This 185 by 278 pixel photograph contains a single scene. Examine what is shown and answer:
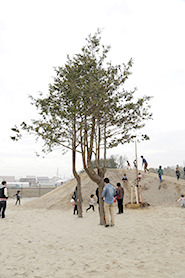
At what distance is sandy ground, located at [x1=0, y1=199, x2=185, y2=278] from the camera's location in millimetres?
5266

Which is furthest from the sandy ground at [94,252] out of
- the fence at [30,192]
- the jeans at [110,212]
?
the fence at [30,192]

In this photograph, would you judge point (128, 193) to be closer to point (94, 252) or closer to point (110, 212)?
point (110, 212)

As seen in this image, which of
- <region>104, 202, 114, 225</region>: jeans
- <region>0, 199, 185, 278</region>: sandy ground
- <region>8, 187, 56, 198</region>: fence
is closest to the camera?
<region>0, 199, 185, 278</region>: sandy ground

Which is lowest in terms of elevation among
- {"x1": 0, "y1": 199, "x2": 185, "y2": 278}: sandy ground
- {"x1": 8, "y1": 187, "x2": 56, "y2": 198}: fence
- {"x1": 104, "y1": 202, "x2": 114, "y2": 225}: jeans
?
{"x1": 8, "y1": 187, "x2": 56, "y2": 198}: fence

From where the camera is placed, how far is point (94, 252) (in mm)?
6879

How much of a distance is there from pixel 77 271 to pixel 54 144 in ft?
28.0

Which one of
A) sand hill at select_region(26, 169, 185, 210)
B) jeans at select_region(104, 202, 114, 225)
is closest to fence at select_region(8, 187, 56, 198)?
sand hill at select_region(26, 169, 185, 210)

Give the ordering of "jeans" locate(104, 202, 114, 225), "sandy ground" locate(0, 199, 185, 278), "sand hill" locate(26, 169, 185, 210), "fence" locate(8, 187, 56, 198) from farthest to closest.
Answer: "fence" locate(8, 187, 56, 198) → "sand hill" locate(26, 169, 185, 210) → "jeans" locate(104, 202, 114, 225) → "sandy ground" locate(0, 199, 185, 278)

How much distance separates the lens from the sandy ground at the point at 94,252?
5266 millimetres

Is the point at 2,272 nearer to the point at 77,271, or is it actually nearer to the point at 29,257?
the point at 29,257

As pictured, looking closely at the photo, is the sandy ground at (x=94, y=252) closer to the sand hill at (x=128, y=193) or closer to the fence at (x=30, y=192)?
the sand hill at (x=128, y=193)

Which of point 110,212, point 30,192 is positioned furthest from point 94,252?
point 30,192

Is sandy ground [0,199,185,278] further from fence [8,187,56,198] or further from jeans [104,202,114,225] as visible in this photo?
fence [8,187,56,198]

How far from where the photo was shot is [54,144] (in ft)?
43.3
